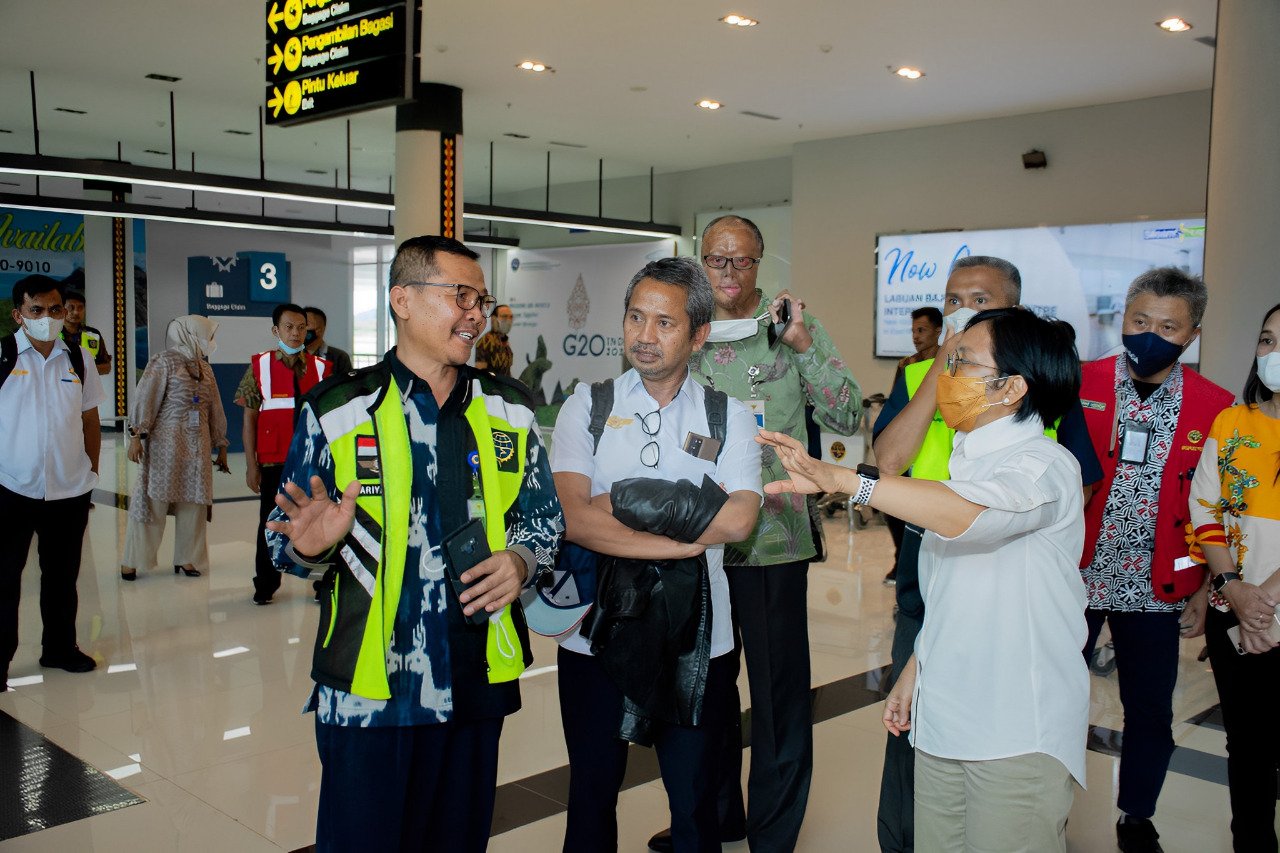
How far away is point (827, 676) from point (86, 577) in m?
4.88

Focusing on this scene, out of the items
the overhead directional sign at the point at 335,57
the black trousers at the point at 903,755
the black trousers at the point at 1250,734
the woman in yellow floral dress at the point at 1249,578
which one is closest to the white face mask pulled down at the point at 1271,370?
the woman in yellow floral dress at the point at 1249,578

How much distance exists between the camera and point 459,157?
9.59m

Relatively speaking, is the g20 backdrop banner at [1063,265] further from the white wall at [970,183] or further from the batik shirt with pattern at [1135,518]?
the batik shirt with pattern at [1135,518]

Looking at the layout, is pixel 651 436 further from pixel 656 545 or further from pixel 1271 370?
pixel 1271 370

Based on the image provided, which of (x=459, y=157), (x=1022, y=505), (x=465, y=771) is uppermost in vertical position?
(x=459, y=157)

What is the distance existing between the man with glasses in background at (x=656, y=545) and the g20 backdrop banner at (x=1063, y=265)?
6.86 meters

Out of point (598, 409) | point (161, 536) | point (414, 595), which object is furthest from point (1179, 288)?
point (161, 536)

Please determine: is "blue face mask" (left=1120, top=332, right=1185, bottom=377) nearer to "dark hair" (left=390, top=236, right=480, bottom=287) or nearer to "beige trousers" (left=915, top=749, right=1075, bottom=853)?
"beige trousers" (left=915, top=749, right=1075, bottom=853)

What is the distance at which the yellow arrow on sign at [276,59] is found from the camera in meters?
5.29

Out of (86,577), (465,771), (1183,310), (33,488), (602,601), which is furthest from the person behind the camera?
(86,577)

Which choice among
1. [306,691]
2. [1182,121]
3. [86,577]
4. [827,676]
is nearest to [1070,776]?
[827,676]

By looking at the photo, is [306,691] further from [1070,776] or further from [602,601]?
[1070,776]

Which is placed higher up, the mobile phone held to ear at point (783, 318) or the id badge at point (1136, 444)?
the mobile phone held to ear at point (783, 318)

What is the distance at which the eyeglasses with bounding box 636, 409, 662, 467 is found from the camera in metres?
2.36
